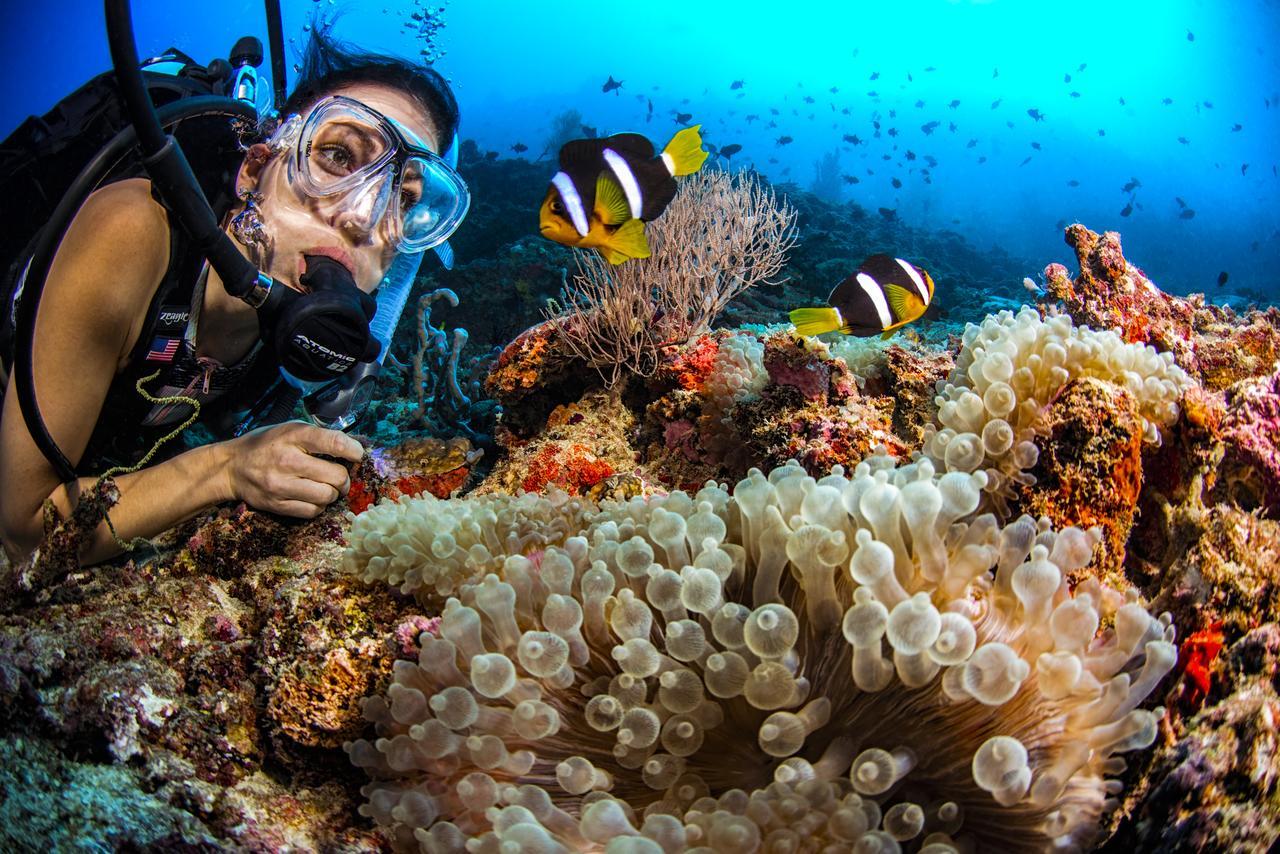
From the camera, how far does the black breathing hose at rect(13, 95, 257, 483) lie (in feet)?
6.30

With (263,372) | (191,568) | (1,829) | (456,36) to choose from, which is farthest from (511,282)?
(456,36)

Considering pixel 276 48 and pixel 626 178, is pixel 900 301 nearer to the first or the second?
pixel 626 178

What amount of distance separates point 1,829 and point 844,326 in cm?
309

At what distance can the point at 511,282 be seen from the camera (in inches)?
416

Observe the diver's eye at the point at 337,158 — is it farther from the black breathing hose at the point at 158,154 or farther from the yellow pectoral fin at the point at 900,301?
the yellow pectoral fin at the point at 900,301

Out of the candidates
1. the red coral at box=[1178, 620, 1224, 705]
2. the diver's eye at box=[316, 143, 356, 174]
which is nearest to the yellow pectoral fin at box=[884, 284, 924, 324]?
the red coral at box=[1178, 620, 1224, 705]

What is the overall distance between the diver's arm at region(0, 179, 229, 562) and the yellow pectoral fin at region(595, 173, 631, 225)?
1663 millimetres

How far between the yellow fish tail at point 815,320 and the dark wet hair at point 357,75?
2165mm

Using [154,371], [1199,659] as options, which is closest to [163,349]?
[154,371]

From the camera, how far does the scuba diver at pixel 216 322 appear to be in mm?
2055

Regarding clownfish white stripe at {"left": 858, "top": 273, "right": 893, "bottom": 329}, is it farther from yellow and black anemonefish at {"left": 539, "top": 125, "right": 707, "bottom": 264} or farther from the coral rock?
the coral rock

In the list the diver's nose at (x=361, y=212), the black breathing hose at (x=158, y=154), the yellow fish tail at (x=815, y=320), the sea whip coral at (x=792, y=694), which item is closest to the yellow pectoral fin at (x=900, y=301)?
the yellow fish tail at (x=815, y=320)

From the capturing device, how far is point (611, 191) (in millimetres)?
2680

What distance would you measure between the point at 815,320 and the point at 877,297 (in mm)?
352
